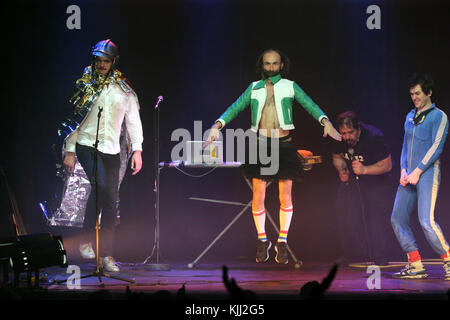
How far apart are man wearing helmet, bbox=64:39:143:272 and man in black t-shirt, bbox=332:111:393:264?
2.43 meters

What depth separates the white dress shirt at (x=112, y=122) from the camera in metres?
6.46

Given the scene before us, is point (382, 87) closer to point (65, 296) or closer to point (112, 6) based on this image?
point (112, 6)

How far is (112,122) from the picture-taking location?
6.54 m

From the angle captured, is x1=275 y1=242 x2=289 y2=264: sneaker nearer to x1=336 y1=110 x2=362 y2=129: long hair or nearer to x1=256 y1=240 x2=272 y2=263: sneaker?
x1=256 y1=240 x2=272 y2=263: sneaker

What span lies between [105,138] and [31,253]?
1743 mm

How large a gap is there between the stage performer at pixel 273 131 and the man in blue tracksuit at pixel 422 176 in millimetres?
890

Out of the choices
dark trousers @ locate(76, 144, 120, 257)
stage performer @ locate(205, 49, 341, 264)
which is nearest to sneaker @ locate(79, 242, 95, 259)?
dark trousers @ locate(76, 144, 120, 257)

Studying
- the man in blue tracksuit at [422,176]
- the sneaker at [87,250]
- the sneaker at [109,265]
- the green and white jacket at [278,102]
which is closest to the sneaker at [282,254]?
the man in blue tracksuit at [422,176]

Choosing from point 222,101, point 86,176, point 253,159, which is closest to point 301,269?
point 253,159

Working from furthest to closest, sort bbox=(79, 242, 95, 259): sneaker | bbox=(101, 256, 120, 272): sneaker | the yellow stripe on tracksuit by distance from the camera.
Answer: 1. bbox=(79, 242, 95, 259): sneaker
2. bbox=(101, 256, 120, 272): sneaker
3. the yellow stripe on tracksuit

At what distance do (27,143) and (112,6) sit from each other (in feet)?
6.46

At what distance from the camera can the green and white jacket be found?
21.8 feet

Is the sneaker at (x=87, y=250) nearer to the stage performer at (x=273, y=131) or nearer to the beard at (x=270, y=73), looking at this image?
the stage performer at (x=273, y=131)

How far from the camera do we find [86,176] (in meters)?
7.05
